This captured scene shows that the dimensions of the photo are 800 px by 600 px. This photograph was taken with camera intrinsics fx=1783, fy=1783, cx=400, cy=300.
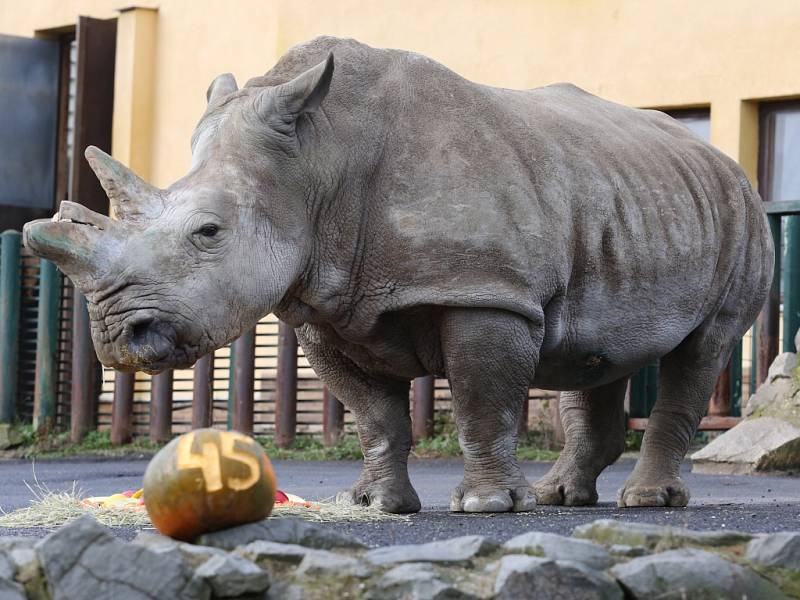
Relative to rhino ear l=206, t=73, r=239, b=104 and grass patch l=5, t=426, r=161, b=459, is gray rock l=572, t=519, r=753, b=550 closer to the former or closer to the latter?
rhino ear l=206, t=73, r=239, b=104

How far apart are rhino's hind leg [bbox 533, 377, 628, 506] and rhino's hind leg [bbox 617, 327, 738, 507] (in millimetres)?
274

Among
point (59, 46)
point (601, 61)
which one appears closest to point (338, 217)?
point (601, 61)

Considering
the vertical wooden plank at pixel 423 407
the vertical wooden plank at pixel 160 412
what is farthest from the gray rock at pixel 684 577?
the vertical wooden plank at pixel 160 412

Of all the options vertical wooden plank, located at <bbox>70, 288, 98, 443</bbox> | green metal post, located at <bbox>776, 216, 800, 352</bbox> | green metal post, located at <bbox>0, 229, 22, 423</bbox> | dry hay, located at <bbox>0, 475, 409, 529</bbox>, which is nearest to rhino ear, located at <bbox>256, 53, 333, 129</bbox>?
dry hay, located at <bbox>0, 475, 409, 529</bbox>

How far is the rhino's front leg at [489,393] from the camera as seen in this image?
7012mm

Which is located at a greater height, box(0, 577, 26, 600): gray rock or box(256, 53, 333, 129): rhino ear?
box(256, 53, 333, 129): rhino ear

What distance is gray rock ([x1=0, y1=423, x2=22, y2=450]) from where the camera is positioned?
1544 cm

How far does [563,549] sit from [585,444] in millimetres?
4052

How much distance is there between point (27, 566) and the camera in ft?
15.4

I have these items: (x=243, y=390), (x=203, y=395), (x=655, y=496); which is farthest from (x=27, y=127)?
(x=655, y=496)

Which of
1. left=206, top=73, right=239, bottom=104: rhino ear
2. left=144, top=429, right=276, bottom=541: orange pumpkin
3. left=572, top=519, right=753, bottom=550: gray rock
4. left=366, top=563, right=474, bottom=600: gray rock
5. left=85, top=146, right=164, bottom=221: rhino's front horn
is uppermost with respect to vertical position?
left=206, top=73, right=239, bottom=104: rhino ear

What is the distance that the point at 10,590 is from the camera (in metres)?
4.59

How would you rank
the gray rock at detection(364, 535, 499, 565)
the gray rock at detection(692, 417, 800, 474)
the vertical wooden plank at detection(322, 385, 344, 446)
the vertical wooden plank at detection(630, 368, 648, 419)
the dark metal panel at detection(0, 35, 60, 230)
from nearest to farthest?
the gray rock at detection(364, 535, 499, 565) → the gray rock at detection(692, 417, 800, 474) → the vertical wooden plank at detection(630, 368, 648, 419) → the vertical wooden plank at detection(322, 385, 344, 446) → the dark metal panel at detection(0, 35, 60, 230)

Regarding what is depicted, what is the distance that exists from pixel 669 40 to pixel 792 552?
32.3 feet
